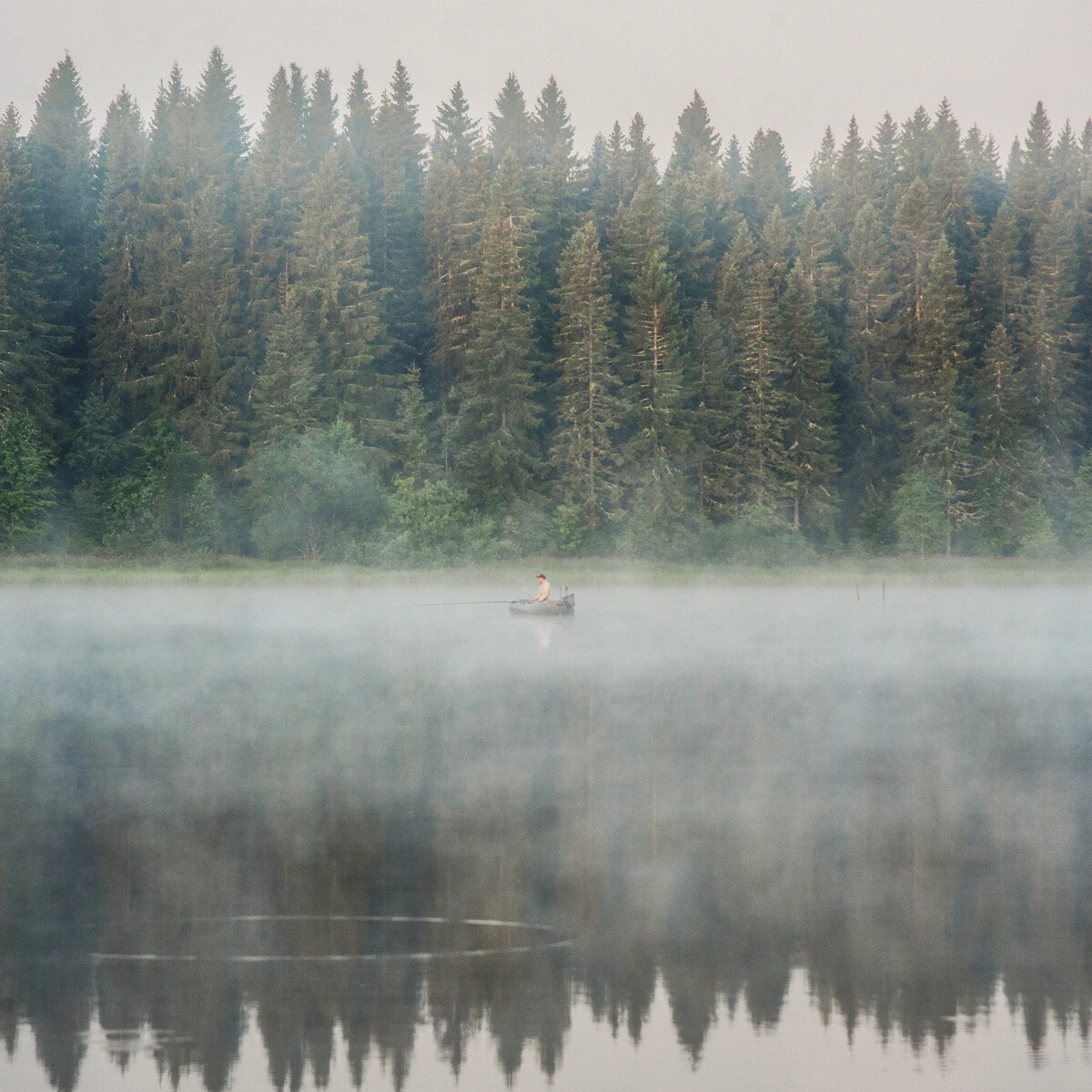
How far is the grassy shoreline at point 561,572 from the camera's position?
220 ft

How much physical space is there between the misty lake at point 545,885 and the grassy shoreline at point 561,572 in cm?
3994

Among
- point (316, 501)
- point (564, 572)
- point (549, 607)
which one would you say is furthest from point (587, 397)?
point (549, 607)

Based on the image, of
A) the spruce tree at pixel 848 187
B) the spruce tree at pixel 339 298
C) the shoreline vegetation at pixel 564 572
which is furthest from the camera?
the spruce tree at pixel 848 187

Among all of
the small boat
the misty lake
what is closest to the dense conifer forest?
the small boat

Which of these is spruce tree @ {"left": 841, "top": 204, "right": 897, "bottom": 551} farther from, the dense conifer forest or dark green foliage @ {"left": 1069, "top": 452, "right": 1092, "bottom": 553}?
dark green foliage @ {"left": 1069, "top": 452, "right": 1092, "bottom": 553}

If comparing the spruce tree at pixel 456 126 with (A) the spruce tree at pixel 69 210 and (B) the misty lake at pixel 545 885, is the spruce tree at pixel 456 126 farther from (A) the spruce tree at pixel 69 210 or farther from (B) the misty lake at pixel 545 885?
(B) the misty lake at pixel 545 885

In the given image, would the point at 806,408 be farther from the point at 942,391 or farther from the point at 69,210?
the point at 69,210

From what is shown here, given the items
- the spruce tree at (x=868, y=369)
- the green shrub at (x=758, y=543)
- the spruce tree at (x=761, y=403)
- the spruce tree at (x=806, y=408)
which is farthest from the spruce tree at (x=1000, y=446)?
the spruce tree at (x=761, y=403)

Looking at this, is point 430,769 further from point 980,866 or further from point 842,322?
point 842,322

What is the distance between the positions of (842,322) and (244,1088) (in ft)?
263

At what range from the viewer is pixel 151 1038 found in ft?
29.0

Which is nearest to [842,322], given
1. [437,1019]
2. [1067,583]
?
[1067,583]

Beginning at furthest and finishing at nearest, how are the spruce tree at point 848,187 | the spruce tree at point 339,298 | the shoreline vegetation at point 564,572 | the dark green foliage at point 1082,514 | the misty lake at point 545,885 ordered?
the spruce tree at point 848,187 < the spruce tree at point 339,298 < the dark green foliage at point 1082,514 < the shoreline vegetation at point 564,572 < the misty lake at point 545,885

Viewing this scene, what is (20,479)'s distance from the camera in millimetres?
67562
